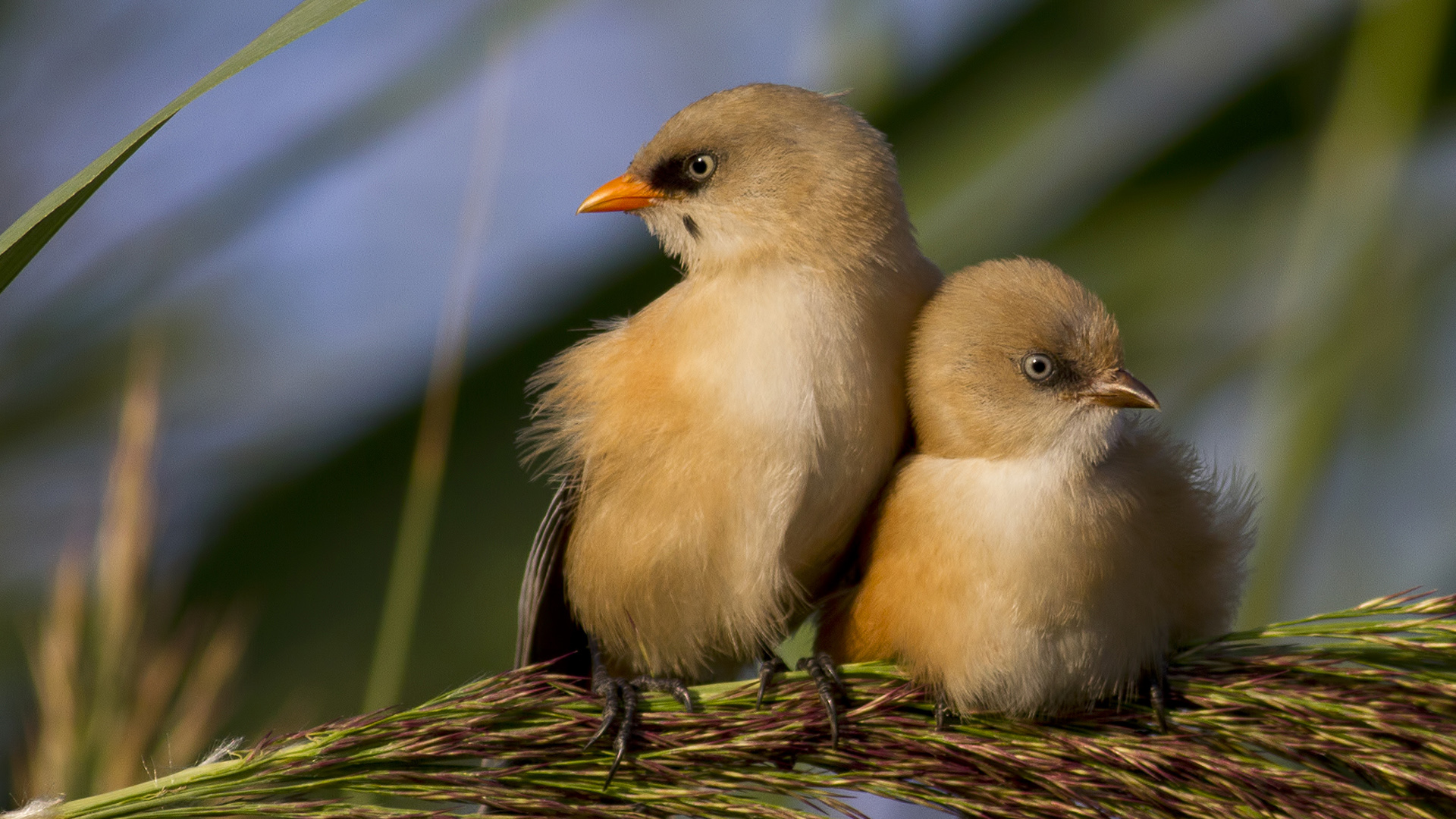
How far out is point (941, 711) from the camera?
4.41 feet

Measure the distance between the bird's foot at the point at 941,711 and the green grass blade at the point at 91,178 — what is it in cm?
97

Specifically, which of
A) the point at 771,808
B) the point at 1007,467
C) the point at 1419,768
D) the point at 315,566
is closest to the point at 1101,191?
the point at 1007,467

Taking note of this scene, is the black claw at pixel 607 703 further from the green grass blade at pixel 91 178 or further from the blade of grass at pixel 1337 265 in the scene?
the blade of grass at pixel 1337 265

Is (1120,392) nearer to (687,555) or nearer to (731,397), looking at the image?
(731,397)

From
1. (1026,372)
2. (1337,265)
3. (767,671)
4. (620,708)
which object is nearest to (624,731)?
(620,708)

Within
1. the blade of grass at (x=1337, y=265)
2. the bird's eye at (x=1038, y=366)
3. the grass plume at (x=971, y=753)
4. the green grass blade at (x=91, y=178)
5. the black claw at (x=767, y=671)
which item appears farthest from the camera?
the blade of grass at (x=1337, y=265)

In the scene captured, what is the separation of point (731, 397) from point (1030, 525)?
382 millimetres

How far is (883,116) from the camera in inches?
75.7

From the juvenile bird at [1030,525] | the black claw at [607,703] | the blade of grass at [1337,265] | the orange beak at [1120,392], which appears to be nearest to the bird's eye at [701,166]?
the juvenile bird at [1030,525]

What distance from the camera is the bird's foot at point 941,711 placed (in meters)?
1.34

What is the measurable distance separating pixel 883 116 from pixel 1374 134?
0.83 meters

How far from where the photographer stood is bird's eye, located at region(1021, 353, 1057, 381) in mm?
1418

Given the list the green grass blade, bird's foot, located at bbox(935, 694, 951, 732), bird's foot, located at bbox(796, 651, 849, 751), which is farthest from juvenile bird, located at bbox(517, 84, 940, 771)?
the green grass blade

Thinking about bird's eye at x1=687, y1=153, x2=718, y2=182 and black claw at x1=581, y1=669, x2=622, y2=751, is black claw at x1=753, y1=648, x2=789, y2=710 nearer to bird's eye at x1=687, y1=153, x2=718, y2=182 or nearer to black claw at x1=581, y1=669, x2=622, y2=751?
black claw at x1=581, y1=669, x2=622, y2=751
